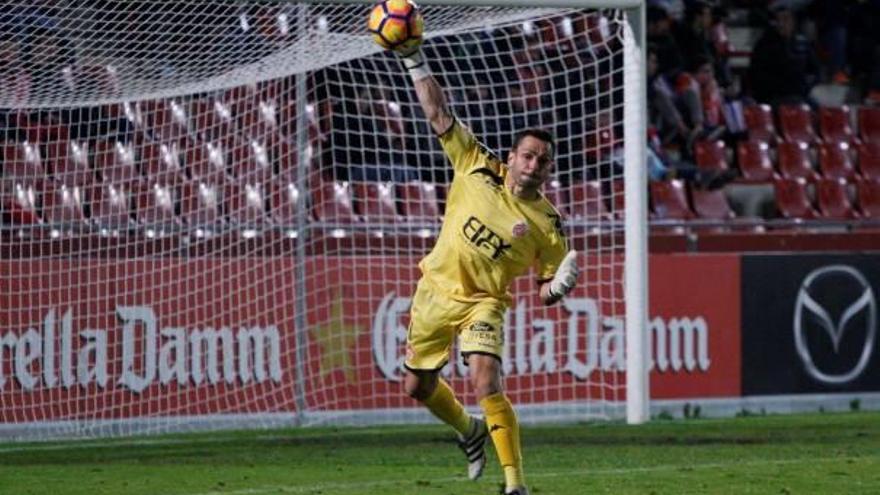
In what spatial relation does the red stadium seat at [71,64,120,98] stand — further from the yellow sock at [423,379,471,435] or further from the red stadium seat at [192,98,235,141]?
the yellow sock at [423,379,471,435]

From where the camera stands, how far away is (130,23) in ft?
43.2

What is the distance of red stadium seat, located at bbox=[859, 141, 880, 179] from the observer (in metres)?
20.0

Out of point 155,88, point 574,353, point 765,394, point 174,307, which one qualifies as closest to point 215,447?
point 174,307

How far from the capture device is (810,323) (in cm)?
1658

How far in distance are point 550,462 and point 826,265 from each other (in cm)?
575

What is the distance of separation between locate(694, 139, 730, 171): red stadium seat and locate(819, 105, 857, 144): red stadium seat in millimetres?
1580

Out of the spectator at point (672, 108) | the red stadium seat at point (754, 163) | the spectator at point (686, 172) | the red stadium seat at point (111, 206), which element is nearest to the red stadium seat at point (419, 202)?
the red stadium seat at point (111, 206)

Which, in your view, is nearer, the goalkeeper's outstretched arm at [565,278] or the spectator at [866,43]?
the goalkeeper's outstretched arm at [565,278]

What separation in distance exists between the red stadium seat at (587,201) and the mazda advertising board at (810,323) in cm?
136

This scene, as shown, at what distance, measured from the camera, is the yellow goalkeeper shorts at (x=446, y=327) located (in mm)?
9320

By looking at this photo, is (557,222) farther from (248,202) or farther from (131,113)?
(131,113)

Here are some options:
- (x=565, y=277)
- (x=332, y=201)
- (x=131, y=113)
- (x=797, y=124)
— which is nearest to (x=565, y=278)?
(x=565, y=277)

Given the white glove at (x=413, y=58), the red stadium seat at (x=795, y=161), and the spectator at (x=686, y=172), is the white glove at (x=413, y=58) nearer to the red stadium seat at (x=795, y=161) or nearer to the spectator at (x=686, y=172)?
the spectator at (x=686, y=172)

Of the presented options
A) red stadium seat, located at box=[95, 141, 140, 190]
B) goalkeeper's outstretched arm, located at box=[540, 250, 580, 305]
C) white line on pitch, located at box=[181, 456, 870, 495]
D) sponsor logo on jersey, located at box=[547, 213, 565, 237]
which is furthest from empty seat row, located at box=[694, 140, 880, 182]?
goalkeeper's outstretched arm, located at box=[540, 250, 580, 305]
